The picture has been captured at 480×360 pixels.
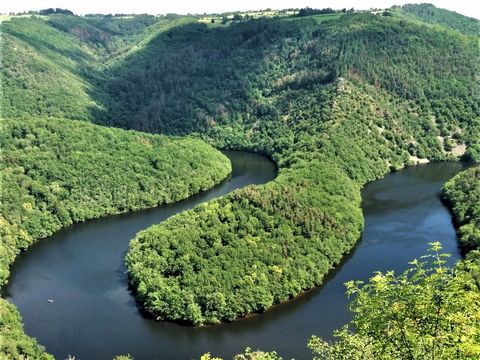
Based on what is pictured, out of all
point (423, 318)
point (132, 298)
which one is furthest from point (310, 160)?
point (423, 318)

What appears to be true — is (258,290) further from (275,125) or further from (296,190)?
(275,125)

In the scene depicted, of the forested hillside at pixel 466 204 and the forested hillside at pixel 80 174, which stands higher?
the forested hillside at pixel 466 204

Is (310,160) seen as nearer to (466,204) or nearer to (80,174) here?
(466,204)

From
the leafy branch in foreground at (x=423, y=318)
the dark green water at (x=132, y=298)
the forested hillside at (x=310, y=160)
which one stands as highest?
the leafy branch in foreground at (x=423, y=318)

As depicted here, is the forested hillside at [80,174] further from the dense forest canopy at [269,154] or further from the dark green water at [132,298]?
the dark green water at [132,298]

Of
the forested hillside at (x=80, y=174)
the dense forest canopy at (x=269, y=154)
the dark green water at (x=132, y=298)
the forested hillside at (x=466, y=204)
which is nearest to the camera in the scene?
the dark green water at (x=132, y=298)

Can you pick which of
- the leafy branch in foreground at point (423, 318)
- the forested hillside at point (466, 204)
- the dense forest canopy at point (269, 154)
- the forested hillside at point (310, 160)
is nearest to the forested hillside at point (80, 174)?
the dense forest canopy at point (269, 154)

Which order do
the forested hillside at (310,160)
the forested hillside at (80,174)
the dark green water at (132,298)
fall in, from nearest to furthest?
the dark green water at (132,298), the forested hillside at (310,160), the forested hillside at (80,174)

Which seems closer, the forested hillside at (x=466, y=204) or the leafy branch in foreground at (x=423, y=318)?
the leafy branch in foreground at (x=423, y=318)
